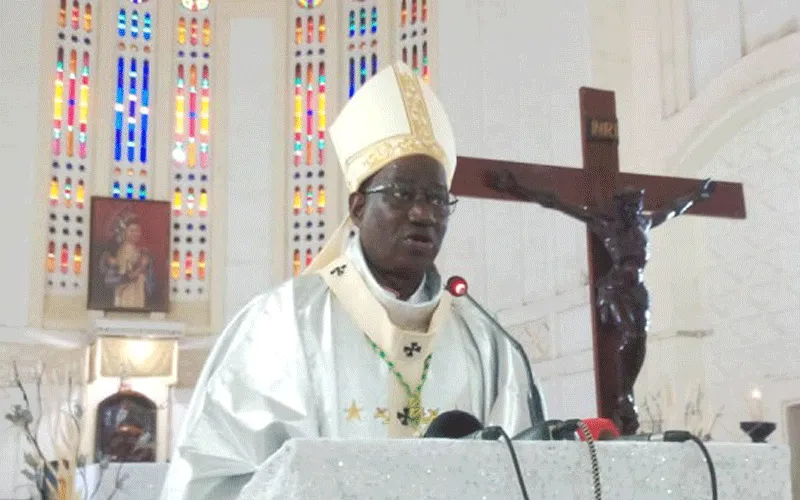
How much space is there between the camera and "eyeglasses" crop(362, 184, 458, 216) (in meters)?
2.16

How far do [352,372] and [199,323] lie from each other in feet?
37.1

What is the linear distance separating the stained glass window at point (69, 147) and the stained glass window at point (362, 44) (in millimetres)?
3059

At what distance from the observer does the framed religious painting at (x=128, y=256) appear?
12.8 m

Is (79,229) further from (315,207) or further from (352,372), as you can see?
(352,372)

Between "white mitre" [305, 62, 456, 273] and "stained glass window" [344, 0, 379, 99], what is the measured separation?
37.6ft

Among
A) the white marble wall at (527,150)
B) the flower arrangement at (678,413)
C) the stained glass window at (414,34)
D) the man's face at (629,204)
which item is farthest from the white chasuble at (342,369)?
the stained glass window at (414,34)

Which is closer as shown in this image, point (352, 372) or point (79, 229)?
point (352, 372)

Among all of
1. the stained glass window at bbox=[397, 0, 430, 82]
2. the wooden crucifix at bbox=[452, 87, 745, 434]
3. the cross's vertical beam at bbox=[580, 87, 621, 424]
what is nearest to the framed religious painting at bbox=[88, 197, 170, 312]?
the stained glass window at bbox=[397, 0, 430, 82]

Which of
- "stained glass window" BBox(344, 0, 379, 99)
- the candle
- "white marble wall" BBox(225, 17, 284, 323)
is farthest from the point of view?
"stained glass window" BBox(344, 0, 379, 99)

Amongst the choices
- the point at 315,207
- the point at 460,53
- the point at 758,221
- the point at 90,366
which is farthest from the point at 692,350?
the point at 90,366

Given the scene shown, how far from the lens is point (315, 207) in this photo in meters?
13.4

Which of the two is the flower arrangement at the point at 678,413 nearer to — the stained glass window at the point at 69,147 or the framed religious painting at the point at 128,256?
the framed religious painting at the point at 128,256

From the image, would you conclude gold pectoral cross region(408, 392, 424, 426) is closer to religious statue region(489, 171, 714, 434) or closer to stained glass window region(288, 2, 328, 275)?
religious statue region(489, 171, 714, 434)

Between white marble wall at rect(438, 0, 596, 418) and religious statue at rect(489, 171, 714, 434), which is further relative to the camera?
white marble wall at rect(438, 0, 596, 418)
